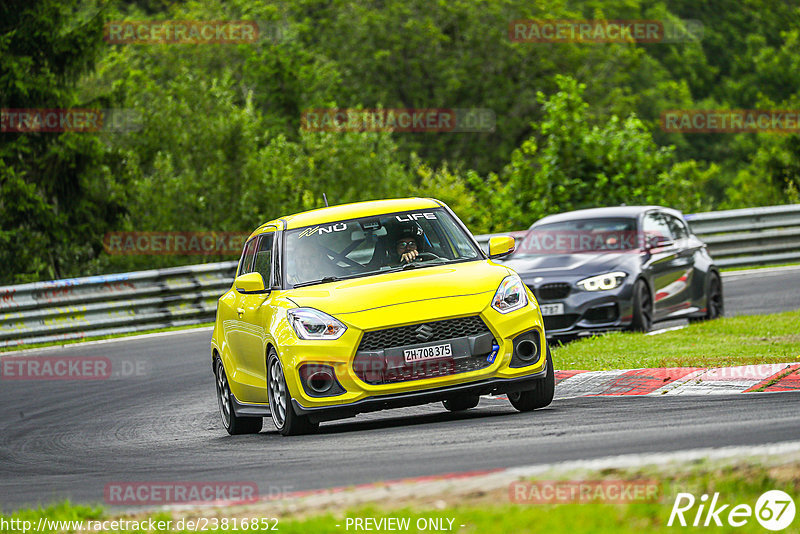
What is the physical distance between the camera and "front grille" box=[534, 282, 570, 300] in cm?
1544

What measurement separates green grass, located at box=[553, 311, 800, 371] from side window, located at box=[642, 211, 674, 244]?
1.26 metres

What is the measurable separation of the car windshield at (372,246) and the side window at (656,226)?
6299 mm

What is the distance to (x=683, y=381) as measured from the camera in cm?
1096

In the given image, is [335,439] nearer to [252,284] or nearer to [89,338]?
[252,284]

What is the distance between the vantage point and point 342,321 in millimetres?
9398

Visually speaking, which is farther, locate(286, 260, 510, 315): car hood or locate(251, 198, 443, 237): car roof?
locate(251, 198, 443, 237): car roof

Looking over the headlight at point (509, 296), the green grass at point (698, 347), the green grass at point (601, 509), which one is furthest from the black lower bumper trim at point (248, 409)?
the green grass at point (601, 509)

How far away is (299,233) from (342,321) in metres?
1.72

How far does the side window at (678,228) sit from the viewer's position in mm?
17531

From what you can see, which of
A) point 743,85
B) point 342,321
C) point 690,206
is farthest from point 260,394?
point 743,85

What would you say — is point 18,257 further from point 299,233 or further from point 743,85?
point 743,85

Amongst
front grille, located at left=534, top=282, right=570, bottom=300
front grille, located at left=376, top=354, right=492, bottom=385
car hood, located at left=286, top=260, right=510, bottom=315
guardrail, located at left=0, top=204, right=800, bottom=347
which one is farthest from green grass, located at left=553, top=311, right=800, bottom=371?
guardrail, located at left=0, top=204, right=800, bottom=347

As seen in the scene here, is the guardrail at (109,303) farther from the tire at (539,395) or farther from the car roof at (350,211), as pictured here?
the tire at (539,395)

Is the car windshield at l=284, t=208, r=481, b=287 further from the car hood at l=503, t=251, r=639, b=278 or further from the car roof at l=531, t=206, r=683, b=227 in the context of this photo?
the car roof at l=531, t=206, r=683, b=227
